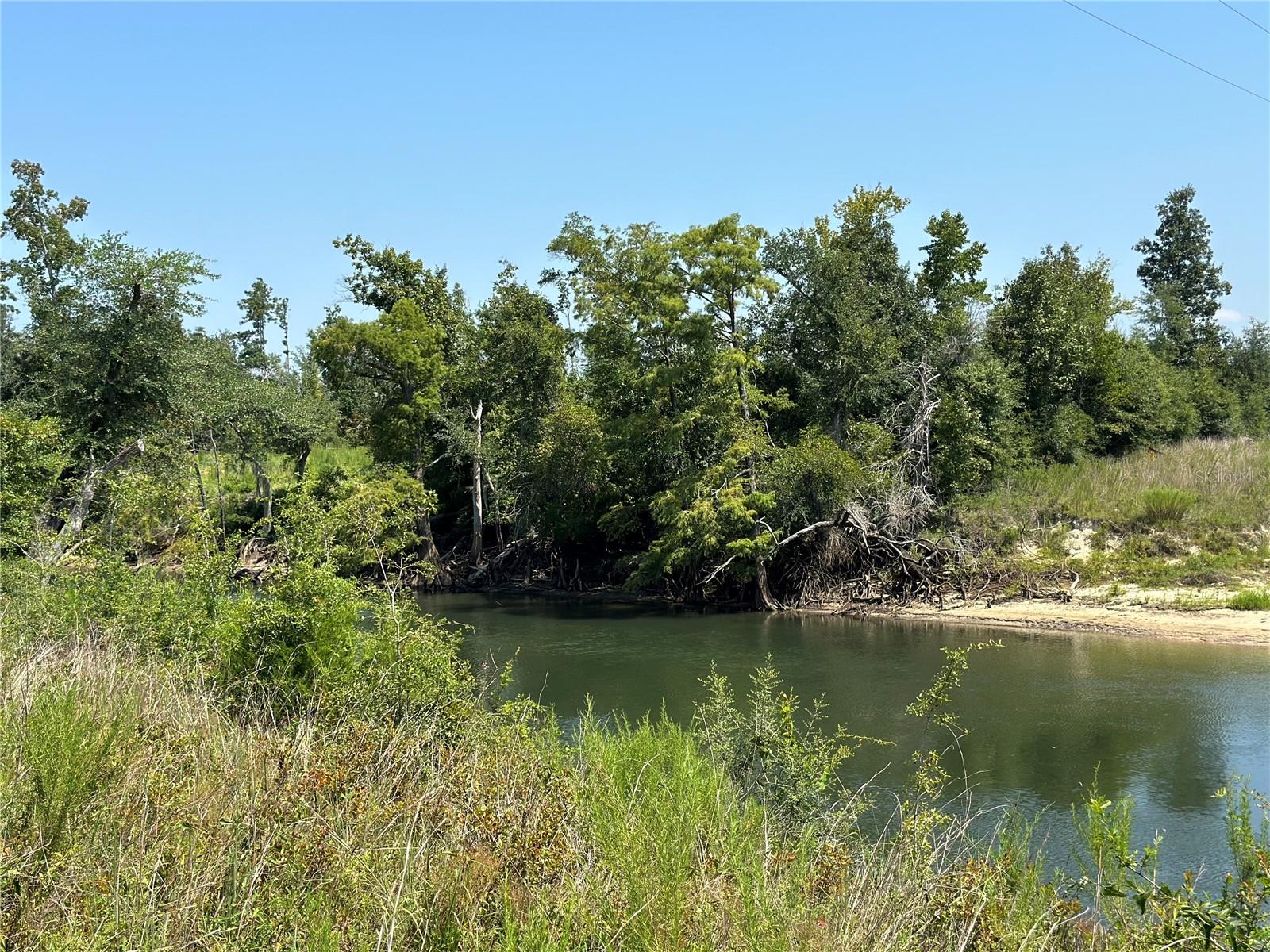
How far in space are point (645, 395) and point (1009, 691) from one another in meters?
15.6

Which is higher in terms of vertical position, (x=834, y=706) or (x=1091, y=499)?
(x=1091, y=499)

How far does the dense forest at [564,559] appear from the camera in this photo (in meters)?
4.49

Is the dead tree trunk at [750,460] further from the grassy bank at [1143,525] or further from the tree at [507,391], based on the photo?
the tree at [507,391]

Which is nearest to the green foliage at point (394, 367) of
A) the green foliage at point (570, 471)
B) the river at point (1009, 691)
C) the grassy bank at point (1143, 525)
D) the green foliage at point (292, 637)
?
the green foliage at point (570, 471)

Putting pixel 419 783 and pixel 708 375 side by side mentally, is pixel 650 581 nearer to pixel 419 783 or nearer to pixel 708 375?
pixel 708 375

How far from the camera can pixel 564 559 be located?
108ft

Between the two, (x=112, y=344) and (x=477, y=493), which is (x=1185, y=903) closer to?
(x=112, y=344)

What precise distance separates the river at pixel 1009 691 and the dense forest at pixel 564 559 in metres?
0.63

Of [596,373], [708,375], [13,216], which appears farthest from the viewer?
[13,216]

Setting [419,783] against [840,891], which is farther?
[419,783]

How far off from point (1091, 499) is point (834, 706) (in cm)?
1490

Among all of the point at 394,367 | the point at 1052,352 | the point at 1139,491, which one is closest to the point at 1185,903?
the point at 1139,491

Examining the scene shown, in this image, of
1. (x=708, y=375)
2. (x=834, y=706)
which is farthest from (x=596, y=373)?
(x=834, y=706)

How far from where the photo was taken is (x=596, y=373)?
1205 inches
